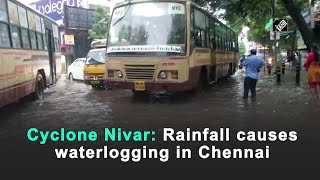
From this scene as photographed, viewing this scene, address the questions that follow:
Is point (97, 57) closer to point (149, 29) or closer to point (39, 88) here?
point (39, 88)

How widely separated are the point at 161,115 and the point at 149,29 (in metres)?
3.30

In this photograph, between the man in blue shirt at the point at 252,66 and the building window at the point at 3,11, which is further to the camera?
the man in blue shirt at the point at 252,66

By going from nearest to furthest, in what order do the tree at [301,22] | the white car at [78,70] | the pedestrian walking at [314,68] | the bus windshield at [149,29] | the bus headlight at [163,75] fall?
the bus headlight at [163,75], the bus windshield at [149,29], the pedestrian walking at [314,68], the tree at [301,22], the white car at [78,70]

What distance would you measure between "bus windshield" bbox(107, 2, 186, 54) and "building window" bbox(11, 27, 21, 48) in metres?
2.81

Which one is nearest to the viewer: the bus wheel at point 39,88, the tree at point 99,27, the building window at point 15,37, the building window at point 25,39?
the building window at point 15,37

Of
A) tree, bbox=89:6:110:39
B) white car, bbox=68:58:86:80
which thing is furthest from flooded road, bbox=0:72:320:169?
tree, bbox=89:6:110:39

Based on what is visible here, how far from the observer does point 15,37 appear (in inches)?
479

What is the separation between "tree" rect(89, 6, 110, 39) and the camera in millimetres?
51156

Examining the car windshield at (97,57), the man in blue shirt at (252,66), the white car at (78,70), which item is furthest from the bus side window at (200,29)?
the white car at (78,70)

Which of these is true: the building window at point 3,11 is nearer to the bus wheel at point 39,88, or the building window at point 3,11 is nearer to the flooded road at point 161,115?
the flooded road at point 161,115

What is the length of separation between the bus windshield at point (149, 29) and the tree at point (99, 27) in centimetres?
3700

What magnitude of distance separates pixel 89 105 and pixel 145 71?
6.35ft

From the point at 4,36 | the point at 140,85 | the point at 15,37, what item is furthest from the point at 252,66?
the point at 4,36

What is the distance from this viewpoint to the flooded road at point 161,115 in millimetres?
9455
